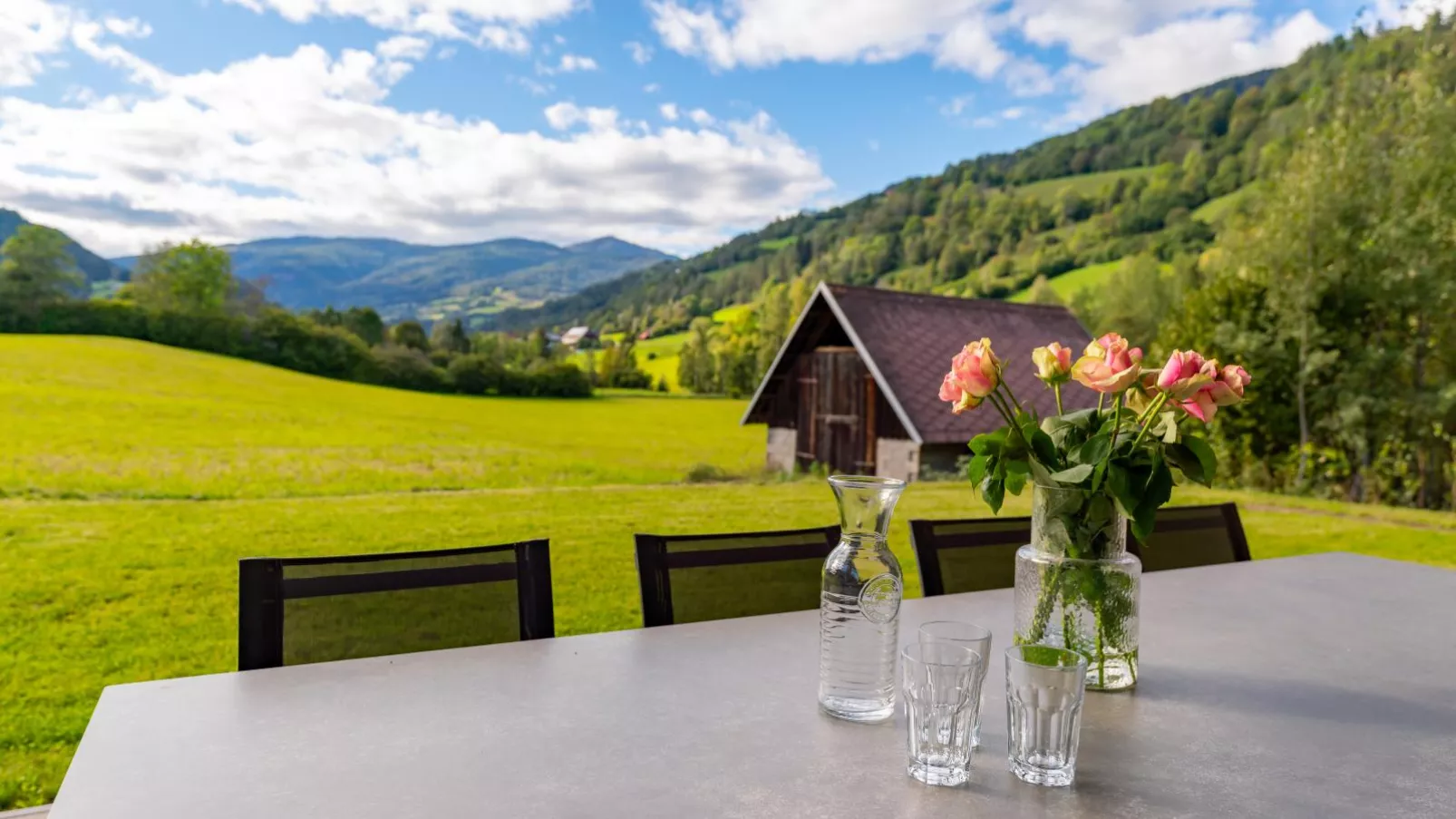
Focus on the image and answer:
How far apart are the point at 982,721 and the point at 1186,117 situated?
20.7m

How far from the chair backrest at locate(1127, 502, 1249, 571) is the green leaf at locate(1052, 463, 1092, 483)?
3.59 ft

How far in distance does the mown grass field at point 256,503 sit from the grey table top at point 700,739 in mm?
2039

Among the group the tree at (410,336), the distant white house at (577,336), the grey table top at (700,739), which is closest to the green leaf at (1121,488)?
the grey table top at (700,739)

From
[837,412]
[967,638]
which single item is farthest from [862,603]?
[837,412]

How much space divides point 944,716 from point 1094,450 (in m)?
0.40

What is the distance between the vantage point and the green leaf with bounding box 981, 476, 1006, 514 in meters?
1.09

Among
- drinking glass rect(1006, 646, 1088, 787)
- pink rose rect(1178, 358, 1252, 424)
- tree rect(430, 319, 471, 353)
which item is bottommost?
drinking glass rect(1006, 646, 1088, 787)

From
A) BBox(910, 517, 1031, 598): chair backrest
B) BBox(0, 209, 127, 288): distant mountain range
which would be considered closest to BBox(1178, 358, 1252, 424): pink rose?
BBox(910, 517, 1031, 598): chair backrest

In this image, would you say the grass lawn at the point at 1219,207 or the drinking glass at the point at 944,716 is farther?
the grass lawn at the point at 1219,207

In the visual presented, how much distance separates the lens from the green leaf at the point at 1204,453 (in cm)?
104

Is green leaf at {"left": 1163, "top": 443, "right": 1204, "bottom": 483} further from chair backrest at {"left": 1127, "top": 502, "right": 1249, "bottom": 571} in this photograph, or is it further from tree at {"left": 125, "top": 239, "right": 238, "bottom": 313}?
tree at {"left": 125, "top": 239, "right": 238, "bottom": 313}

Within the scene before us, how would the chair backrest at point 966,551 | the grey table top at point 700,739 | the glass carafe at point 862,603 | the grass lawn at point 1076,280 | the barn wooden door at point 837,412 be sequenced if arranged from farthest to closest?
the grass lawn at point 1076,280, the barn wooden door at point 837,412, the chair backrest at point 966,551, the glass carafe at point 862,603, the grey table top at point 700,739

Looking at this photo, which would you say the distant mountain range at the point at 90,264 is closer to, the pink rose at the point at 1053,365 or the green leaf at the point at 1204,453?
the pink rose at the point at 1053,365

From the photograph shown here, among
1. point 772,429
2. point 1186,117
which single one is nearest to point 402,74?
point 772,429
